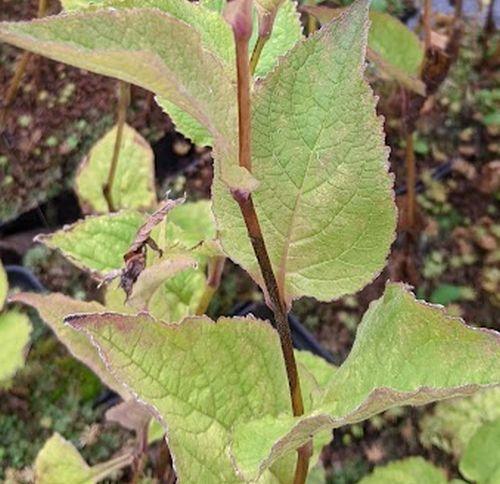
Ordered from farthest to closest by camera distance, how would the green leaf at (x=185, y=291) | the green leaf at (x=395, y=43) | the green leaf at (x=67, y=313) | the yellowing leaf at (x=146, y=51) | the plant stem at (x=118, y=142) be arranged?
the green leaf at (x=395, y=43), the plant stem at (x=118, y=142), the green leaf at (x=185, y=291), the green leaf at (x=67, y=313), the yellowing leaf at (x=146, y=51)

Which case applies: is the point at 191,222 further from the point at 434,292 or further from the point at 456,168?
the point at 456,168

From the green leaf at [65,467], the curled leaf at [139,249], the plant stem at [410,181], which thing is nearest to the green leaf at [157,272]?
the curled leaf at [139,249]

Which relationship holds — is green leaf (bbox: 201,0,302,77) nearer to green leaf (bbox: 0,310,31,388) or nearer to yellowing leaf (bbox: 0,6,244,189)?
yellowing leaf (bbox: 0,6,244,189)

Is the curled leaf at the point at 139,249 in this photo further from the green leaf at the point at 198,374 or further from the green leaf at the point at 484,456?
the green leaf at the point at 484,456

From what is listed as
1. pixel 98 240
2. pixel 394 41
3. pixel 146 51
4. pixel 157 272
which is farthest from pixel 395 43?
pixel 146 51

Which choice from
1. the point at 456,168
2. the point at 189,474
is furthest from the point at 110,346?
the point at 456,168

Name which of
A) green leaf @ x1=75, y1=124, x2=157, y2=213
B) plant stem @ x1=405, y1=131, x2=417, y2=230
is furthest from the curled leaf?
plant stem @ x1=405, y1=131, x2=417, y2=230
